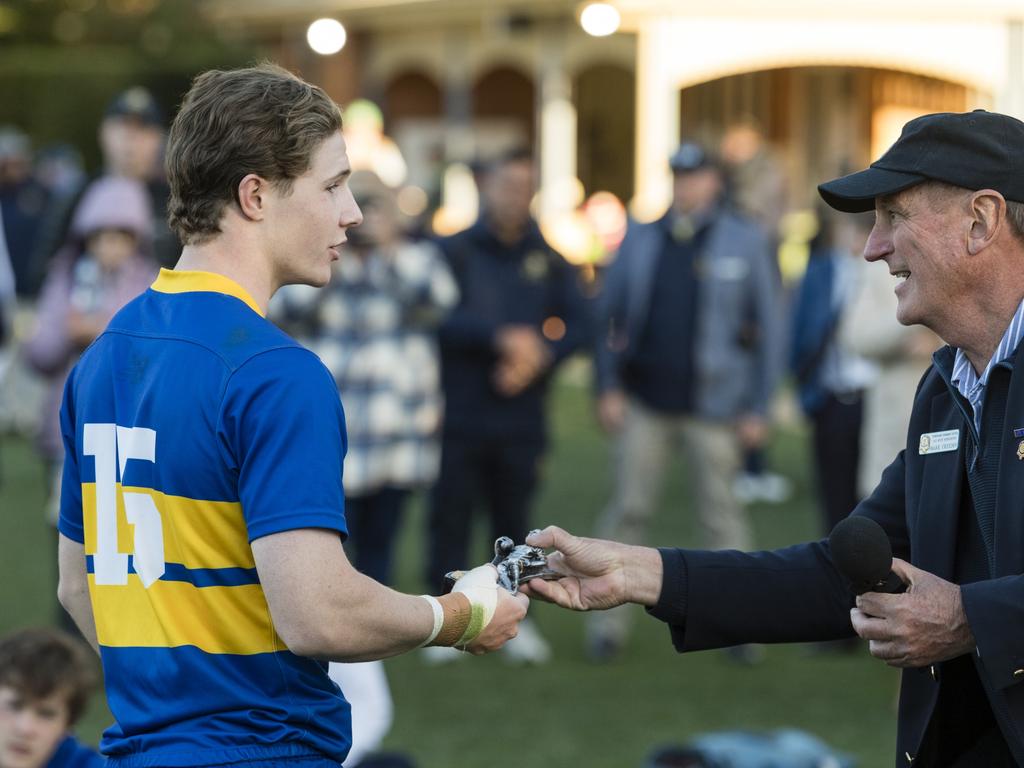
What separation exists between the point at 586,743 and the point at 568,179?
20.5 metres

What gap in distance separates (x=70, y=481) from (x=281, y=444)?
63 centimetres

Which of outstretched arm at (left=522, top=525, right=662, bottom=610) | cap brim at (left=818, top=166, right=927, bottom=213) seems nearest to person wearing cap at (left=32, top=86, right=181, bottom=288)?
outstretched arm at (left=522, top=525, right=662, bottom=610)

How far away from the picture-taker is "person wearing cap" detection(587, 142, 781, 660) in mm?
8258

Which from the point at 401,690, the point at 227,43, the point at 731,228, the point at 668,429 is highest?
the point at 227,43

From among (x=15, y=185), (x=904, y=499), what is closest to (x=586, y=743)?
(x=904, y=499)

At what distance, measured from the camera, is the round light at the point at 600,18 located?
18344 mm

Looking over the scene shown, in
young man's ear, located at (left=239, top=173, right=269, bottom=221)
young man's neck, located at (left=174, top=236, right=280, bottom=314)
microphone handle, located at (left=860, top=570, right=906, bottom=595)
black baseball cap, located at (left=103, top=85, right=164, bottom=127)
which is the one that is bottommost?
microphone handle, located at (left=860, top=570, right=906, bottom=595)

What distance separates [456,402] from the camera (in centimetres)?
819

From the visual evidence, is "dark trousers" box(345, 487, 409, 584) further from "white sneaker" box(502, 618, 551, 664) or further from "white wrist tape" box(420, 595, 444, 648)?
"white wrist tape" box(420, 595, 444, 648)

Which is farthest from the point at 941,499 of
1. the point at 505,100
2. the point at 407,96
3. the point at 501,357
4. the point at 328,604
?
the point at 407,96

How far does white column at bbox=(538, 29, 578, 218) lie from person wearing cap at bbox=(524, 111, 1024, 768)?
923 inches

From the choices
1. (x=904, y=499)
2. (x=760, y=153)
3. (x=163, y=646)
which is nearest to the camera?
(x=163, y=646)

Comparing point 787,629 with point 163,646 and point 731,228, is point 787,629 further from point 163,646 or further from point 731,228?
point 731,228

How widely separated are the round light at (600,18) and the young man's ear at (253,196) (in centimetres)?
1566
